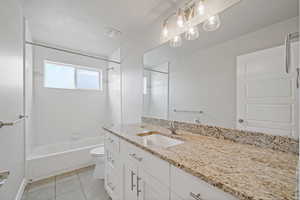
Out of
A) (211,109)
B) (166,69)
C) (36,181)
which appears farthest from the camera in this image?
(36,181)

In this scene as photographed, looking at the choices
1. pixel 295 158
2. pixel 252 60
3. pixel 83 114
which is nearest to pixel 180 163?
pixel 295 158

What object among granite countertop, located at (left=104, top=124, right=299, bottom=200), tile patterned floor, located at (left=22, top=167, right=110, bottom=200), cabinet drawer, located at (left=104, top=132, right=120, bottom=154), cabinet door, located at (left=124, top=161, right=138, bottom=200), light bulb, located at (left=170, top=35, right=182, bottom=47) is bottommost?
tile patterned floor, located at (left=22, top=167, right=110, bottom=200)

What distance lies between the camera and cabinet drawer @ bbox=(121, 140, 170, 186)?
746 millimetres

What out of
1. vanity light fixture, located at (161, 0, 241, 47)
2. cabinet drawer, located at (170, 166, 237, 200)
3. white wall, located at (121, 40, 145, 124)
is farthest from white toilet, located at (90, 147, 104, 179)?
vanity light fixture, located at (161, 0, 241, 47)

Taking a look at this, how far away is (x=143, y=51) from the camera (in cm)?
208

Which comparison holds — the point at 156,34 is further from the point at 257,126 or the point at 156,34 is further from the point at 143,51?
the point at 257,126

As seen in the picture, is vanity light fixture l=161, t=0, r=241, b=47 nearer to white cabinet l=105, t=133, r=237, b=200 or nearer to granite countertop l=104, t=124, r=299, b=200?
granite countertop l=104, t=124, r=299, b=200

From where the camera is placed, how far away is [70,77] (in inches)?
115

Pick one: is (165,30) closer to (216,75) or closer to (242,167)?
(216,75)

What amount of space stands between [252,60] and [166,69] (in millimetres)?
938

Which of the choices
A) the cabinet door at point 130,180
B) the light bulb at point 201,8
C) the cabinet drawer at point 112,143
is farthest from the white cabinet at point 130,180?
the light bulb at point 201,8

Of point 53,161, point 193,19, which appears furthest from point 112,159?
point 193,19

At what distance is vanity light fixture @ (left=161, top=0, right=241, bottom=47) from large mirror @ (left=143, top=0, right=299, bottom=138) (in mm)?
44

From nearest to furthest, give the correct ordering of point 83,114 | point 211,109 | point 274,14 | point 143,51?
point 274,14
point 211,109
point 143,51
point 83,114
